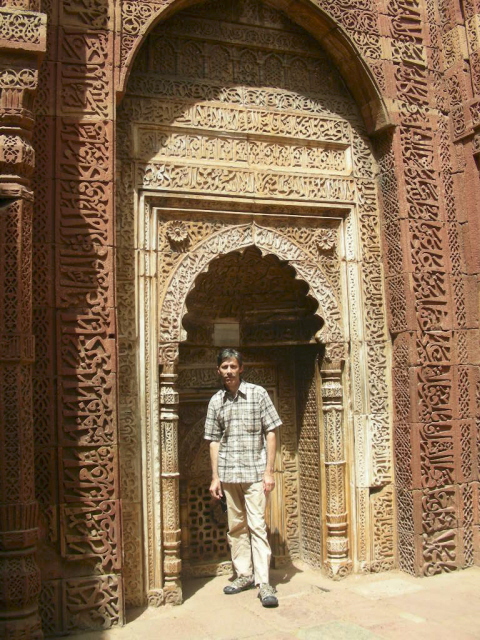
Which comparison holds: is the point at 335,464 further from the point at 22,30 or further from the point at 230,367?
the point at 22,30

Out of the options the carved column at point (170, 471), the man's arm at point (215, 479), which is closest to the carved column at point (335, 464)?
the man's arm at point (215, 479)

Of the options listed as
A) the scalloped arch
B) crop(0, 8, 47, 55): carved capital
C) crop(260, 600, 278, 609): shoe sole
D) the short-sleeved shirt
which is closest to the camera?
crop(0, 8, 47, 55): carved capital

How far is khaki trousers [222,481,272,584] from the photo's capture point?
15.5 ft

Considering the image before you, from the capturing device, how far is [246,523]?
16.0 ft

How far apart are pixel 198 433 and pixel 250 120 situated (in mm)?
2643

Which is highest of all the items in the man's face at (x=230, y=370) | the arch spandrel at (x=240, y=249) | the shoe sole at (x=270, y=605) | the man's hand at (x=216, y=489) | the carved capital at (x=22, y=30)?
the carved capital at (x=22, y=30)

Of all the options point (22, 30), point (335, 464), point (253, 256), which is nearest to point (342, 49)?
point (253, 256)

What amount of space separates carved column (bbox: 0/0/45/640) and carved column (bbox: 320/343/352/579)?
2.43 metres

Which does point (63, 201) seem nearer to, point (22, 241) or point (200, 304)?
point (22, 241)

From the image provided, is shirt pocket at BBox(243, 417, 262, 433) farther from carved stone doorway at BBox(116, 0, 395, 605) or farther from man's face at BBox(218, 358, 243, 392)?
carved stone doorway at BBox(116, 0, 395, 605)

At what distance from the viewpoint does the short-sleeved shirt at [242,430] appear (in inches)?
188

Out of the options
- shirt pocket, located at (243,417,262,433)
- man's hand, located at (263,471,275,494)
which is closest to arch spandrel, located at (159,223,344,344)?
shirt pocket, located at (243,417,262,433)

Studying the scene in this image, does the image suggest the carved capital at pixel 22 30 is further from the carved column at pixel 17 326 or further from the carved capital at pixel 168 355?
the carved capital at pixel 168 355

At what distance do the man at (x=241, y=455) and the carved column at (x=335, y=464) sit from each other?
30.5 inches
